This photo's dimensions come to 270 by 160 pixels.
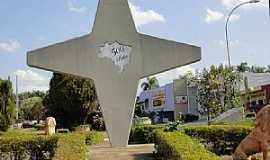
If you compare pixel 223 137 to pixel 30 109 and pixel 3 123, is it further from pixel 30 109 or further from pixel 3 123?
pixel 30 109

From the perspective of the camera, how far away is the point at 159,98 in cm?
7081

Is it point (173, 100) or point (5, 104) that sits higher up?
point (173, 100)

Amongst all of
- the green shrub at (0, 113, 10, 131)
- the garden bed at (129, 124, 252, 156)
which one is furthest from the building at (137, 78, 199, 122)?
the garden bed at (129, 124, 252, 156)

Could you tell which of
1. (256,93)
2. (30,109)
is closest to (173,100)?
(256,93)

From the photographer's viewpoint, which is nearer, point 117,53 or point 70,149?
point 70,149

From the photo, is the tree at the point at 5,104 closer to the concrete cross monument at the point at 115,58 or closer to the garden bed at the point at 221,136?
the concrete cross monument at the point at 115,58

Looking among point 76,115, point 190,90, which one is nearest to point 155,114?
point 190,90

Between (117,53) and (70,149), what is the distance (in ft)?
15.2

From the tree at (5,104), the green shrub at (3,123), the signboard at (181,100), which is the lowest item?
the green shrub at (3,123)

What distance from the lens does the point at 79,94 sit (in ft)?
113

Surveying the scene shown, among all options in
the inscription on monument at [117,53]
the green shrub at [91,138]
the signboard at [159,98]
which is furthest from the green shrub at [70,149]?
the signboard at [159,98]

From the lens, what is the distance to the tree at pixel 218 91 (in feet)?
126

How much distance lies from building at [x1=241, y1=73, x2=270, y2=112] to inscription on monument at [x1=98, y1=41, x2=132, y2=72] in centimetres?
3146

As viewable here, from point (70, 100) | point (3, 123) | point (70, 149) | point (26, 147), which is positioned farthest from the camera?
point (70, 100)
